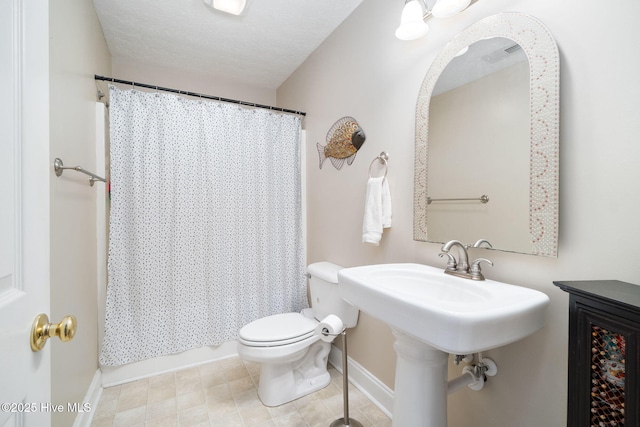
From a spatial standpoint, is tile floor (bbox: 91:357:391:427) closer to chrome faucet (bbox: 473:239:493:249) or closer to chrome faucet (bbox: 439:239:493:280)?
chrome faucet (bbox: 439:239:493:280)

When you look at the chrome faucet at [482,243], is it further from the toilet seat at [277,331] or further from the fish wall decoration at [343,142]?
the toilet seat at [277,331]

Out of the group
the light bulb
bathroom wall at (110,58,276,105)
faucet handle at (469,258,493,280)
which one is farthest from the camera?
bathroom wall at (110,58,276,105)

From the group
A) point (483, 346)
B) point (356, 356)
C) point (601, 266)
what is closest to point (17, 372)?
point (483, 346)

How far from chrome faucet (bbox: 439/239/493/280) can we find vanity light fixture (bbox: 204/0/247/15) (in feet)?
6.02

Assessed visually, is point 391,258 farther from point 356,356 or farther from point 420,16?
point 420,16

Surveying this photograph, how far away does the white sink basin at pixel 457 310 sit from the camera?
2.18 feet

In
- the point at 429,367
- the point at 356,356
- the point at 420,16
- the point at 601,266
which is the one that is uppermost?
the point at 420,16

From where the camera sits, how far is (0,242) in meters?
0.42

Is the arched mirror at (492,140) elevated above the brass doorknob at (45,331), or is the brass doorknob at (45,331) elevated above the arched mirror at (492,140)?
the arched mirror at (492,140)

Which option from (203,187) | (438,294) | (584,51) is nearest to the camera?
(584,51)

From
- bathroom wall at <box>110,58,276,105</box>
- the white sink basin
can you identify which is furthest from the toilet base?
bathroom wall at <box>110,58,276,105</box>

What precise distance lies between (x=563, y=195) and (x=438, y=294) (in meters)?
0.53

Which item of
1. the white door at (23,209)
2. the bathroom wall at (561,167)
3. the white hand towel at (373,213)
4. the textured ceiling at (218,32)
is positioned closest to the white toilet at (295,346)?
the bathroom wall at (561,167)

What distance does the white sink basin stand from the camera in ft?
2.18
